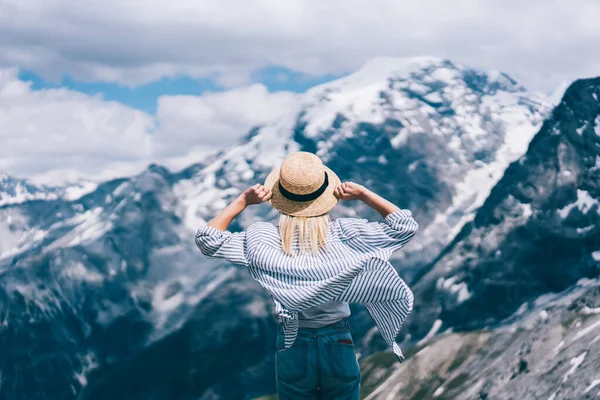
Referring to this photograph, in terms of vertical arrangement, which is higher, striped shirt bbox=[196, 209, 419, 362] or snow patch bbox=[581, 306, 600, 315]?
striped shirt bbox=[196, 209, 419, 362]

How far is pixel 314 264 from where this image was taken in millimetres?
8414

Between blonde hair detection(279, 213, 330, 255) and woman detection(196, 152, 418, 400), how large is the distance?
0.5 inches

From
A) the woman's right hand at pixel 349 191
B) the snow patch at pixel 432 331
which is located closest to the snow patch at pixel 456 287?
the snow patch at pixel 432 331

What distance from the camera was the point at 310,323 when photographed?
8.62 m

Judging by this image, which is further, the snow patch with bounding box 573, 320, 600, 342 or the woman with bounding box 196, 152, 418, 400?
the snow patch with bounding box 573, 320, 600, 342

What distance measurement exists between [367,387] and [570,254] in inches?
1682

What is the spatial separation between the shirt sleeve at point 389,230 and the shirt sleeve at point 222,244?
4.36 ft

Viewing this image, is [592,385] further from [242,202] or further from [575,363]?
[242,202]

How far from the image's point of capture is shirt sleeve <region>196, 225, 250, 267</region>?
28.0ft

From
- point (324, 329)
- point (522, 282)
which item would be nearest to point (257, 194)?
point (324, 329)

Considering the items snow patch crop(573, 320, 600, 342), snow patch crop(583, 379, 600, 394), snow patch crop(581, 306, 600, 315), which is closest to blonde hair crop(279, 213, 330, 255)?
snow patch crop(583, 379, 600, 394)

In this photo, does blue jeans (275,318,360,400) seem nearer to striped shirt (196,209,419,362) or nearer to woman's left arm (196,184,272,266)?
striped shirt (196,209,419,362)

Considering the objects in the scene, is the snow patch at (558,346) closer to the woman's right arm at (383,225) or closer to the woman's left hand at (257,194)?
the woman's right arm at (383,225)

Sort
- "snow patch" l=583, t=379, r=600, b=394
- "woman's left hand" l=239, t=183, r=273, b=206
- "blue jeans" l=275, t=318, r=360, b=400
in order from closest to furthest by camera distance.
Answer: "blue jeans" l=275, t=318, r=360, b=400 < "woman's left hand" l=239, t=183, r=273, b=206 < "snow patch" l=583, t=379, r=600, b=394
